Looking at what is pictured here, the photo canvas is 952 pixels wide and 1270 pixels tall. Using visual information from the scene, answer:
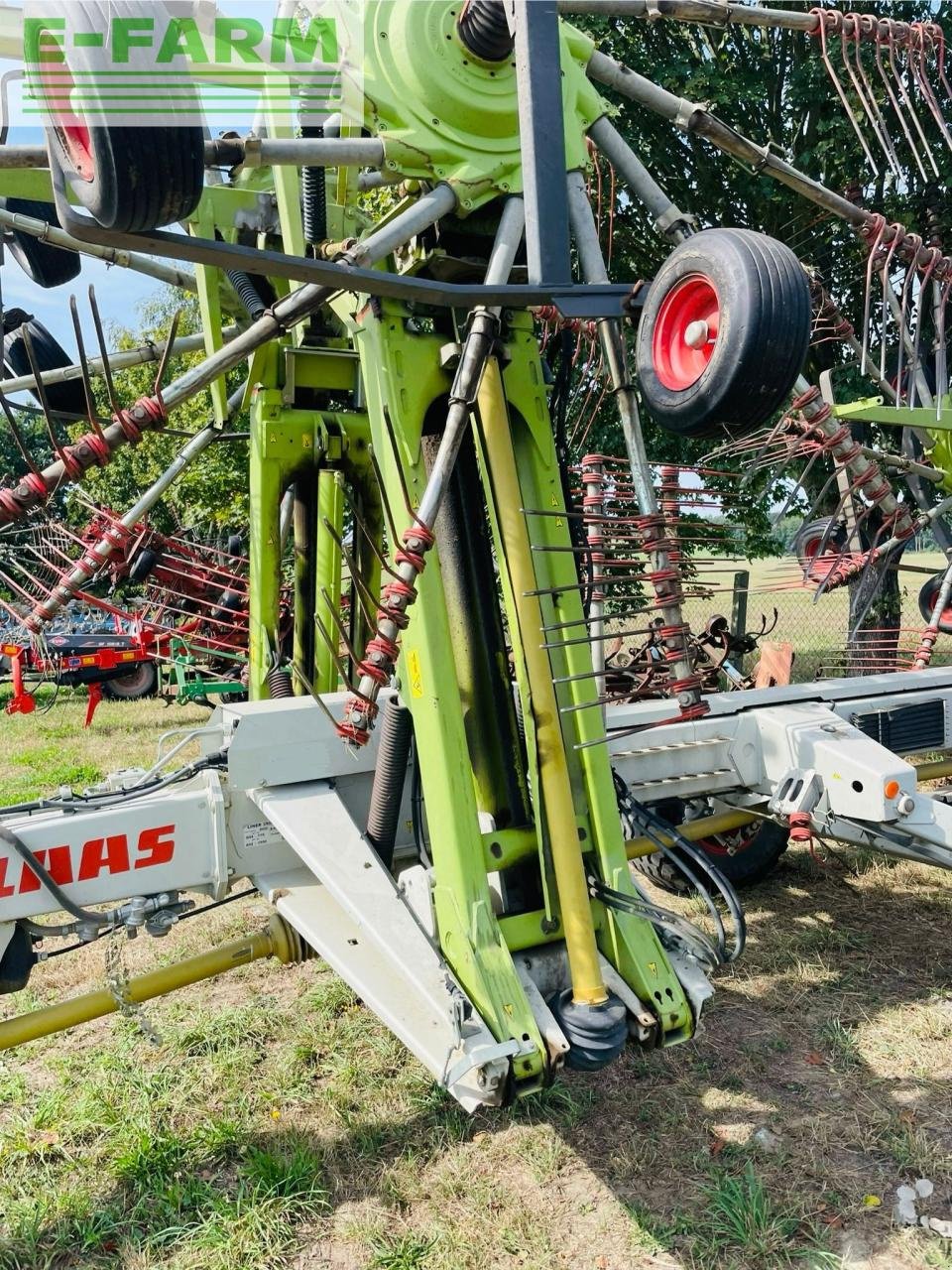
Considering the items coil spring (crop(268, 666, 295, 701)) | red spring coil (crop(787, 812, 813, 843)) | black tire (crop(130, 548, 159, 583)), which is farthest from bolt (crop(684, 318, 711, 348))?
black tire (crop(130, 548, 159, 583))

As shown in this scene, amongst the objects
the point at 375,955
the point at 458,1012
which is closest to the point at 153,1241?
the point at 375,955

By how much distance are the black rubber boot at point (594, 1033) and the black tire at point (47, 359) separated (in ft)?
11.6

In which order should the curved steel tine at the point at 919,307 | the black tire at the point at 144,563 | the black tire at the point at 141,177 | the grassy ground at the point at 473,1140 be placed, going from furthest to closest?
the black tire at the point at 144,563 < the curved steel tine at the point at 919,307 < the grassy ground at the point at 473,1140 < the black tire at the point at 141,177

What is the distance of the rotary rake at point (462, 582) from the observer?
2.46 metres

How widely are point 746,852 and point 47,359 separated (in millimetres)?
4469

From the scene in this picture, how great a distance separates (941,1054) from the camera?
12.2 feet

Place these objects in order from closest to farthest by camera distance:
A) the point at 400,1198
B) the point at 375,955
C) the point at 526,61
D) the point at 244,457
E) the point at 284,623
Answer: the point at 526,61 < the point at 375,955 < the point at 400,1198 < the point at 284,623 < the point at 244,457

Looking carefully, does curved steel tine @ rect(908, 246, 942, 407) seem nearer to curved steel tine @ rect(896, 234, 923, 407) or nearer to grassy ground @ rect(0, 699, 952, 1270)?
curved steel tine @ rect(896, 234, 923, 407)

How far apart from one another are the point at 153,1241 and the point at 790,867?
392cm

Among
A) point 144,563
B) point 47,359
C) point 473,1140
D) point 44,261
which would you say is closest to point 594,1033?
point 473,1140

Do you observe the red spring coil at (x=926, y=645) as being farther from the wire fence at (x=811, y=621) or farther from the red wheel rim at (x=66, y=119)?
the red wheel rim at (x=66, y=119)

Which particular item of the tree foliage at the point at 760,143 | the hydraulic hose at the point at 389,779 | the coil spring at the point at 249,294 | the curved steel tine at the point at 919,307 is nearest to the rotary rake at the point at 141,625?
the coil spring at the point at 249,294

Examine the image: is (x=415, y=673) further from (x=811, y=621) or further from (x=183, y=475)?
(x=183, y=475)

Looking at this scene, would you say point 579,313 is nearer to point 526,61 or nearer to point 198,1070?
point 526,61
